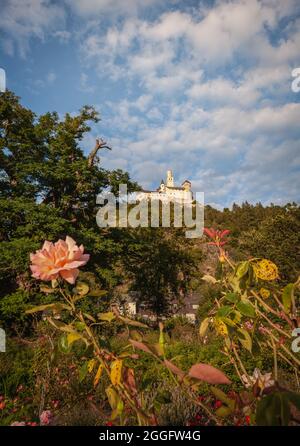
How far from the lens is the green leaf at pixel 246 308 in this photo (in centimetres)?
93

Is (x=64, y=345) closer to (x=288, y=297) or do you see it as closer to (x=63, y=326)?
(x=63, y=326)

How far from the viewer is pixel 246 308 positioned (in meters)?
0.96

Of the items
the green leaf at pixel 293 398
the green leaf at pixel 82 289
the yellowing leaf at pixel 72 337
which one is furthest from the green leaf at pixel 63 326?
the green leaf at pixel 293 398

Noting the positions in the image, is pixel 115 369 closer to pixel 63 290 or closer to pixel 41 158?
pixel 63 290

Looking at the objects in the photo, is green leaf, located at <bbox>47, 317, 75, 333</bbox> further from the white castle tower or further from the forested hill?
the white castle tower

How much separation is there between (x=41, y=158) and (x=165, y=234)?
9.57 meters

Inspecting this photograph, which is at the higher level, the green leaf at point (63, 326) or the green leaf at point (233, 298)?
the green leaf at point (233, 298)

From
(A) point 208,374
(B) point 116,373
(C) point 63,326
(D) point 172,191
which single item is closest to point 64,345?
(C) point 63,326

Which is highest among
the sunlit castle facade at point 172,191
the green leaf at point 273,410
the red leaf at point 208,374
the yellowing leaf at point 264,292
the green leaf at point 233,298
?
the sunlit castle facade at point 172,191

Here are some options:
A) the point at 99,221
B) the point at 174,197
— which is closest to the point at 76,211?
the point at 99,221

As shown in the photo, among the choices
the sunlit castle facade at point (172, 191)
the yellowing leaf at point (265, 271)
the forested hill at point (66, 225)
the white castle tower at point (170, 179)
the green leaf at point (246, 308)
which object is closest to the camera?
the green leaf at point (246, 308)

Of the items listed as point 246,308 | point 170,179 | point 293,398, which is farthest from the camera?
point 170,179

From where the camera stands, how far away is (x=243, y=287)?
108 centimetres

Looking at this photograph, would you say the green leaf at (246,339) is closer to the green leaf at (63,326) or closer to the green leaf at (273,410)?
the green leaf at (273,410)
